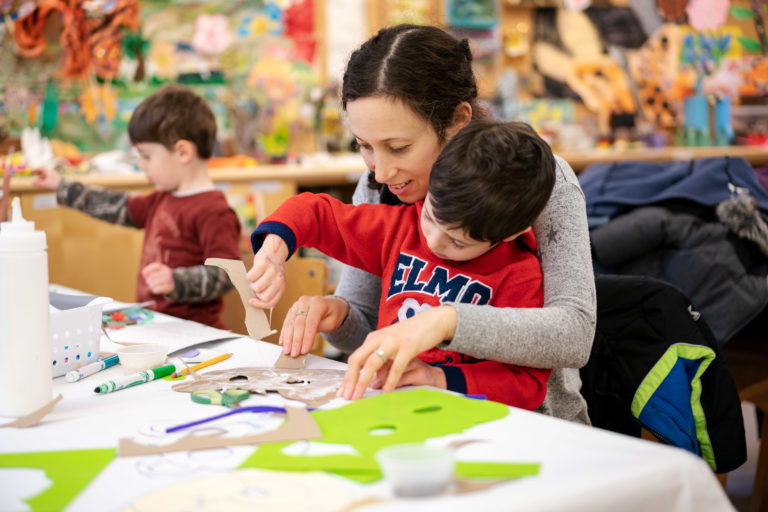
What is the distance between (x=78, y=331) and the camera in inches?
41.1

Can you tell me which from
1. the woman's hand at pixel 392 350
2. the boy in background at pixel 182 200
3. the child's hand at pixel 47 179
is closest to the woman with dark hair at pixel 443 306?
the woman's hand at pixel 392 350

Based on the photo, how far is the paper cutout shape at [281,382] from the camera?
877 millimetres

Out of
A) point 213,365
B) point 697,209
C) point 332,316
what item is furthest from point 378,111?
point 697,209

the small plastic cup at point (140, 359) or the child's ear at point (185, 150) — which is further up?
the child's ear at point (185, 150)

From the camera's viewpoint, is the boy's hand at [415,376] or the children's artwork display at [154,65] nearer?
the boy's hand at [415,376]

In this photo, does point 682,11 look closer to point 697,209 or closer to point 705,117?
point 705,117

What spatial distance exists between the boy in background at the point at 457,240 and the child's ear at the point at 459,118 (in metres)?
0.12

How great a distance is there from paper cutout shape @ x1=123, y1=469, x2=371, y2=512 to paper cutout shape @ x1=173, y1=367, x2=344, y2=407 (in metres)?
0.21

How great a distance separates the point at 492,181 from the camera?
3.15ft

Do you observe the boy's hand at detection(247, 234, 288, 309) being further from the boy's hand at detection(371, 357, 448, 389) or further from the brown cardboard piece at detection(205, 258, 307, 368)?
the boy's hand at detection(371, 357, 448, 389)

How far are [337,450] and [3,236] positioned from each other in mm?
392

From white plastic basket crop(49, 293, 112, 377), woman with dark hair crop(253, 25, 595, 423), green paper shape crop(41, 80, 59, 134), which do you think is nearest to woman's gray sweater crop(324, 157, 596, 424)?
woman with dark hair crop(253, 25, 595, 423)

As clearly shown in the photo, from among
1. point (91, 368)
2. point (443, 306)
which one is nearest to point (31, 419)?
point (91, 368)

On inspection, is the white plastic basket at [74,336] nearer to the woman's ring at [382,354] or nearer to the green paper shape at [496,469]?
the woman's ring at [382,354]
